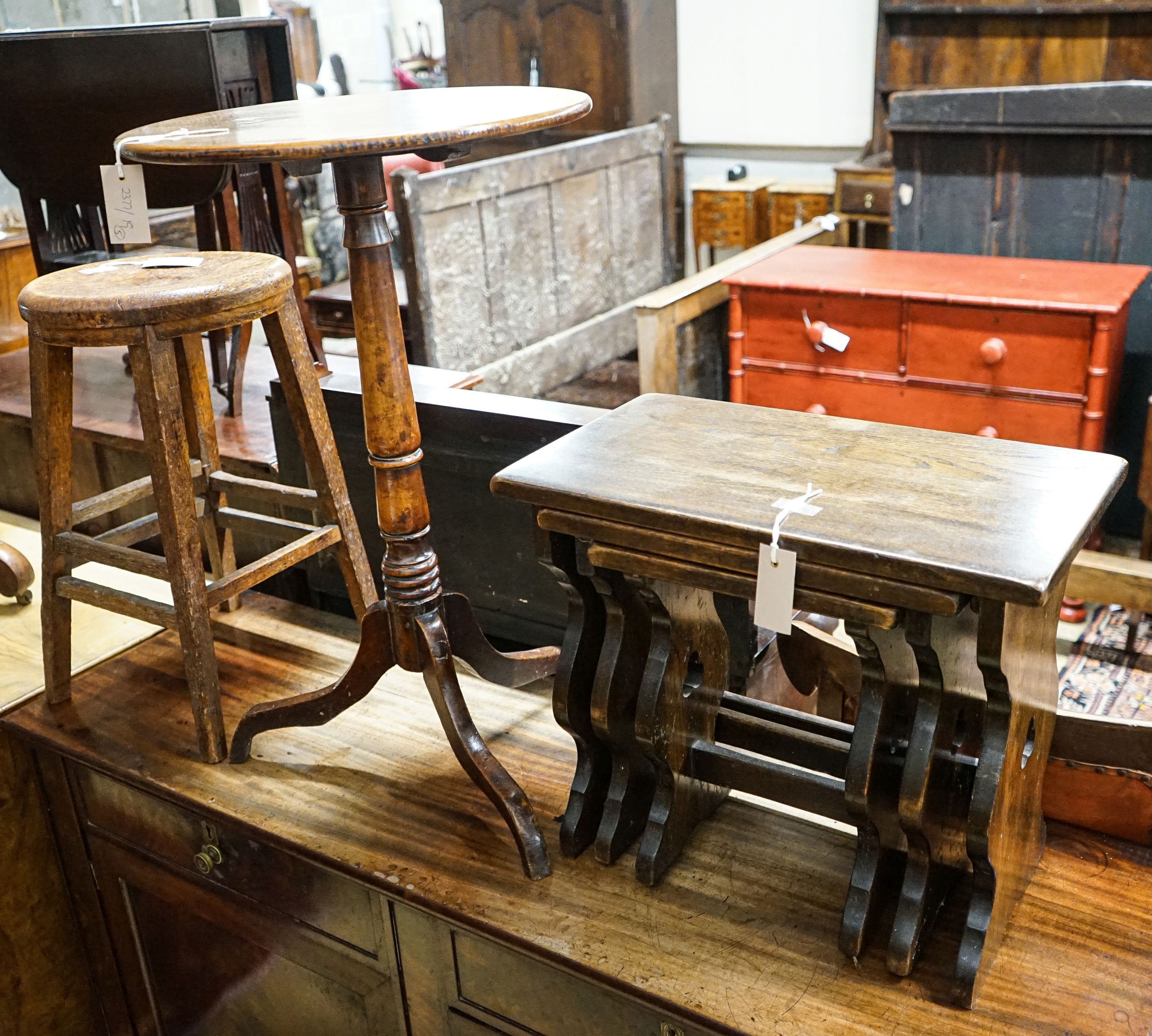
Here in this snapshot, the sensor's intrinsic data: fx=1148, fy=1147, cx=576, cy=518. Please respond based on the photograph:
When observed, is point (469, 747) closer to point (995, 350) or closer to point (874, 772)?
point (874, 772)

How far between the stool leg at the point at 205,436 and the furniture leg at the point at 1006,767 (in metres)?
1.37

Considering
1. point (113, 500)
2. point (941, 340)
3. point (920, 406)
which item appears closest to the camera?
point (113, 500)

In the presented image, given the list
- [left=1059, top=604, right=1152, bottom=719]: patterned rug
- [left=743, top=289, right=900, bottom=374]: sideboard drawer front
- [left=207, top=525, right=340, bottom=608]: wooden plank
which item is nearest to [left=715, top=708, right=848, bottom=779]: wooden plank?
[left=207, top=525, right=340, bottom=608]: wooden plank

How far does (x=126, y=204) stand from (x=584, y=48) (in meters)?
4.60

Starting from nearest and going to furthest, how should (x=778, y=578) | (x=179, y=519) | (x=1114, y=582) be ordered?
(x=778, y=578)
(x=179, y=519)
(x=1114, y=582)

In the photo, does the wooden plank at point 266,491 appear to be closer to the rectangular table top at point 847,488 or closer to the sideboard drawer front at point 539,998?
the rectangular table top at point 847,488

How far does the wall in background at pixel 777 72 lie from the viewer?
548 centimetres

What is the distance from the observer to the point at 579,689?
4.88 ft

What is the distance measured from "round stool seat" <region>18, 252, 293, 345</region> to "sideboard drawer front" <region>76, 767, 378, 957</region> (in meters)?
0.76

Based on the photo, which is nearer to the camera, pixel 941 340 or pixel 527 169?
pixel 941 340

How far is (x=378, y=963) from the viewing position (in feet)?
5.53

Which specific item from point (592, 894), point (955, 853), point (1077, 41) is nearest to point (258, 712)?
point (592, 894)

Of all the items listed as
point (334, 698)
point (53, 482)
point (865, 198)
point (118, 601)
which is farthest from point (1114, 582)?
point (865, 198)

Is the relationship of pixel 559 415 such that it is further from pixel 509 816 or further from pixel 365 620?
pixel 509 816
